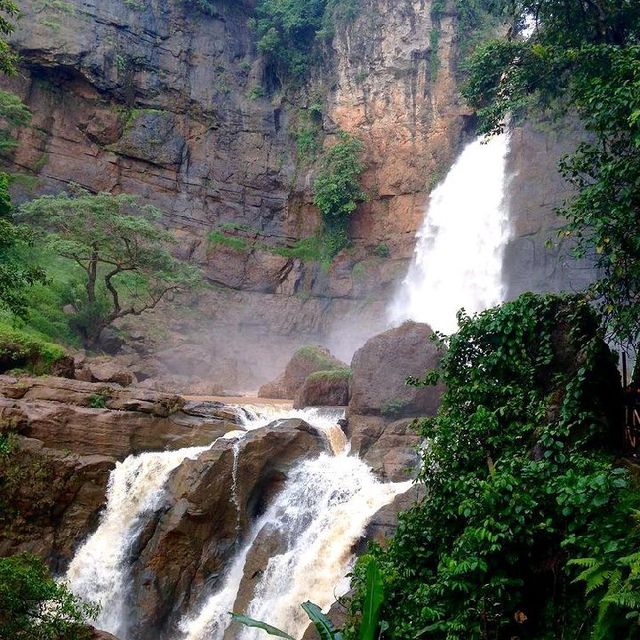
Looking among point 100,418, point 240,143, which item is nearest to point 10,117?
point 240,143

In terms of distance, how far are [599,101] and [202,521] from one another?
10.4 metres

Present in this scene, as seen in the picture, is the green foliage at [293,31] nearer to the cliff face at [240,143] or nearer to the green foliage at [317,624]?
the cliff face at [240,143]

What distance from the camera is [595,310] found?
24.9ft

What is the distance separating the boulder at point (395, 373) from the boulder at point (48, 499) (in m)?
6.92

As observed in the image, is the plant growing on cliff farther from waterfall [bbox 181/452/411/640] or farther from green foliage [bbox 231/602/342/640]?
green foliage [bbox 231/602/342/640]

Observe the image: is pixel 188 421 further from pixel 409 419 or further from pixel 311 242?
pixel 311 242

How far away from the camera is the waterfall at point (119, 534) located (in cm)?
1184

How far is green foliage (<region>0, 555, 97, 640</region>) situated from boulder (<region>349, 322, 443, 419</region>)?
32.4 feet

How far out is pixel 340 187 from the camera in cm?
3127

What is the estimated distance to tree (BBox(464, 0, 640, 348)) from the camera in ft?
24.0

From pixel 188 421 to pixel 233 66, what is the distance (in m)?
26.9

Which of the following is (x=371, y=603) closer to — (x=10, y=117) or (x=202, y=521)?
(x=202, y=521)

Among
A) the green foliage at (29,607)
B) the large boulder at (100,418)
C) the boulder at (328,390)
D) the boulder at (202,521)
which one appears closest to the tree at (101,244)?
the large boulder at (100,418)

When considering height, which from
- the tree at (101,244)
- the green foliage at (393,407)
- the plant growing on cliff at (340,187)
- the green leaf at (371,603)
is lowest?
the green leaf at (371,603)
